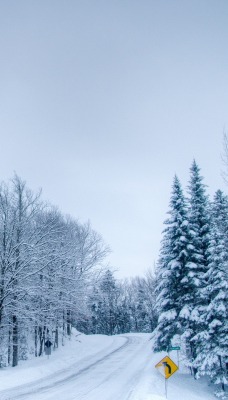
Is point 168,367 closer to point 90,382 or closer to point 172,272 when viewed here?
point 90,382

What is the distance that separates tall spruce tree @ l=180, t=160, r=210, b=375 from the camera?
20562mm

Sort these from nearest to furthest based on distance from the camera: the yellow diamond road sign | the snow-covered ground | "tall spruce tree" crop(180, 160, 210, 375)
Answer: the yellow diamond road sign → the snow-covered ground → "tall spruce tree" crop(180, 160, 210, 375)

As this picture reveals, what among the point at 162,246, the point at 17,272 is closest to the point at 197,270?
the point at 162,246

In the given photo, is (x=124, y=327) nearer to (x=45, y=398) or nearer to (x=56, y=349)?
(x=56, y=349)

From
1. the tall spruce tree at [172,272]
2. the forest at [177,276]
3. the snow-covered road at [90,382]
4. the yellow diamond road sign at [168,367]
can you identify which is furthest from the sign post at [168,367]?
the tall spruce tree at [172,272]

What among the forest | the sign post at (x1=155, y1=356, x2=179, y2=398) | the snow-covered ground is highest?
the forest

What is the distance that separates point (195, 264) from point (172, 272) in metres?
1.72

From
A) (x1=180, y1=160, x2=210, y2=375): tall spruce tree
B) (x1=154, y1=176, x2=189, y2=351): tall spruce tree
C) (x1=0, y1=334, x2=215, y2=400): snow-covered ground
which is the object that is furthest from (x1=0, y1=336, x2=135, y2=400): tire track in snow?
(x1=180, y1=160, x2=210, y2=375): tall spruce tree

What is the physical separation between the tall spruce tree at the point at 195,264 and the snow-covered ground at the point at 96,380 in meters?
2.29

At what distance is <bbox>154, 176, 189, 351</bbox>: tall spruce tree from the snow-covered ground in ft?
8.69

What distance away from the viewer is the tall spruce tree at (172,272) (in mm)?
21453

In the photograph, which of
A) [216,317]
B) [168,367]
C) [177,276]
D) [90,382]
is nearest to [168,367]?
[168,367]

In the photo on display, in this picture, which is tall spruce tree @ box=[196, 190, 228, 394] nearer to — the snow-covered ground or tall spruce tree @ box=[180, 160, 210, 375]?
tall spruce tree @ box=[180, 160, 210, 375]

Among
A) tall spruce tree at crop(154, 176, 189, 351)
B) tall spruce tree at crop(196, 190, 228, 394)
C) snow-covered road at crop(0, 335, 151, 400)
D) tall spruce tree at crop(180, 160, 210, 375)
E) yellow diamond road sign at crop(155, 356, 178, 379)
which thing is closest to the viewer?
Result: yellow diamond road sign at crop(155, 356, 178, 379)
